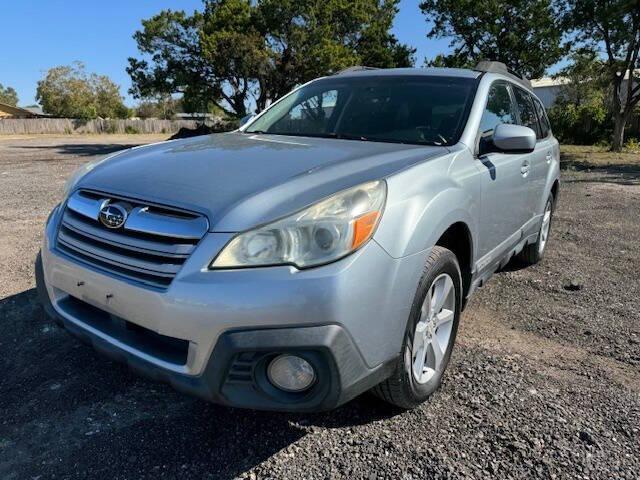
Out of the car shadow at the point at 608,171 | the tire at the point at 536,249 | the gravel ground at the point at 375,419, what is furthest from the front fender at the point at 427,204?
the car shadow at the point at 608,171

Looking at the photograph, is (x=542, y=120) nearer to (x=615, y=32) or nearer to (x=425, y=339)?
(x=425, y=339)

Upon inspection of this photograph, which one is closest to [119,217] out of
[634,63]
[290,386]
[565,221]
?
[290,386]

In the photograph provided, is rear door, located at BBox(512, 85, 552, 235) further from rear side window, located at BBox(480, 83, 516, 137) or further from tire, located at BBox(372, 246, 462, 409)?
tire, located at BBox(372, 246, 462, 409)

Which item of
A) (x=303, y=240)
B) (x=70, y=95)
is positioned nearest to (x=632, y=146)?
(x=303, y=240)

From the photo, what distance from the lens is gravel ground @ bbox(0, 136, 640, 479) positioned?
2.19 metres

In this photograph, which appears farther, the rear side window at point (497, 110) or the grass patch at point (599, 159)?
the grass patch at point (599, 159)

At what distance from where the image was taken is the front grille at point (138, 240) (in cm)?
199

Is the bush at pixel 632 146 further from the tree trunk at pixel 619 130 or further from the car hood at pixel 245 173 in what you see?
the car hood at pixel 245 173

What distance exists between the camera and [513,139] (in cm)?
291

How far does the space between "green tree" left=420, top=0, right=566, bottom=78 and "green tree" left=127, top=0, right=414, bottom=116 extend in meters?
4.63

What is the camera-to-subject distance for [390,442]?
2324 millimetres

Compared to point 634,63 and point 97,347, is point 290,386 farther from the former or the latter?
point 634,63

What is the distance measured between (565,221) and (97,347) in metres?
6.66

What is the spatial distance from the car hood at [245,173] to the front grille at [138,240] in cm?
5
